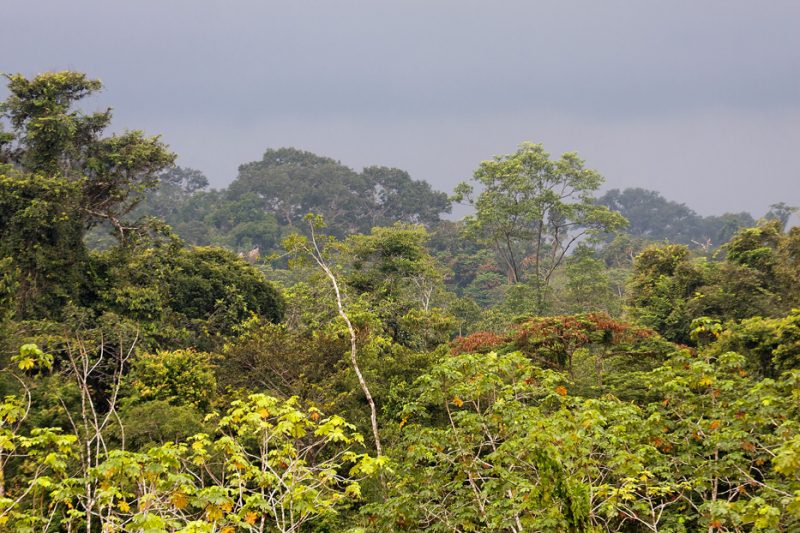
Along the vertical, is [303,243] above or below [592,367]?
above

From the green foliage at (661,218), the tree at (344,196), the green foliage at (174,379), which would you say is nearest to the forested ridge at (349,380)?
the green foliage at (174,379)

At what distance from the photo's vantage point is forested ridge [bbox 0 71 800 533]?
19.4 ft

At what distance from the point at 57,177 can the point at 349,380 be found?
712 centimetres

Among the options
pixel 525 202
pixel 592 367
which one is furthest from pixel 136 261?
pixel 525 202

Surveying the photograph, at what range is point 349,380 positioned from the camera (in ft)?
38.3

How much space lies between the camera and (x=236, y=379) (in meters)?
13.0

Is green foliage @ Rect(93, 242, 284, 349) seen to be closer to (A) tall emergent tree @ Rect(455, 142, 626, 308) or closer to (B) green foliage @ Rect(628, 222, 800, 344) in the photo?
(B) green foliage @ Rect(628, 222, 800, 344)

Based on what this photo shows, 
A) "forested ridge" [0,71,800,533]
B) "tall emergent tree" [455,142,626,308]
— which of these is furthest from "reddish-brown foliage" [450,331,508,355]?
"tall emergent tree" [455,142,626,308]

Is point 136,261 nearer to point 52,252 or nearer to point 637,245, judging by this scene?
point 52,252

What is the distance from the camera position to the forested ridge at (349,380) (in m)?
5.93

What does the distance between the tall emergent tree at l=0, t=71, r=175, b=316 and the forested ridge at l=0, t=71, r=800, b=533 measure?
5 cm

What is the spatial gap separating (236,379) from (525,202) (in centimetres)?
1638

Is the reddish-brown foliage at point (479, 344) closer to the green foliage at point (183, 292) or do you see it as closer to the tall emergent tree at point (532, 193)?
the green foliage at point (183, 292)

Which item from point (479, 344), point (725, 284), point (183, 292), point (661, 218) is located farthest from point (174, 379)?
point (661, 218)
